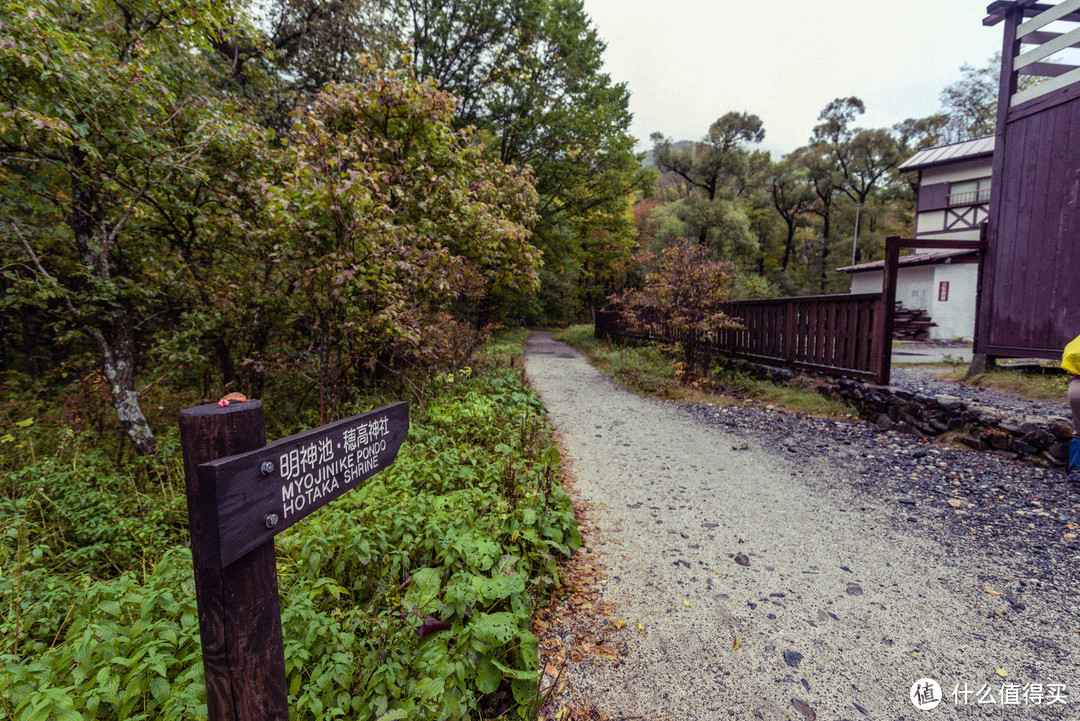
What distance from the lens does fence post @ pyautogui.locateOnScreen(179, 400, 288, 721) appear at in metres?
1.25

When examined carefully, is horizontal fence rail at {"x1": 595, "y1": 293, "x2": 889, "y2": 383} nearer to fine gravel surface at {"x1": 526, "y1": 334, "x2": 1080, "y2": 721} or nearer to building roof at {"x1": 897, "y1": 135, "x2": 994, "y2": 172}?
fine gravel surface at {"x1": 526, "y1": 334, "x2": 1080, "y2": 721}

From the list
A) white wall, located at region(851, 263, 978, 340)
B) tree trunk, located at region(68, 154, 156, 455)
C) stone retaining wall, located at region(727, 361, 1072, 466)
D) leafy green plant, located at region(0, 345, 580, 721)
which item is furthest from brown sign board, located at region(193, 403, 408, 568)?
white wall, located at region(851, 263, 978, 340)

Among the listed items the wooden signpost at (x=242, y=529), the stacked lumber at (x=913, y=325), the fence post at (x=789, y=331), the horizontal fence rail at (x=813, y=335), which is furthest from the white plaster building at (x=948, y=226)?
the wooden signpost at (x=242, y=529)

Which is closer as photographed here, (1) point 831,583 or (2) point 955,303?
(1) point 831,583

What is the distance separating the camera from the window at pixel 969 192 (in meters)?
18.2

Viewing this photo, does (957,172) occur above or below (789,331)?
above

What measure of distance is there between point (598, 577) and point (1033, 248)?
823 centimetres

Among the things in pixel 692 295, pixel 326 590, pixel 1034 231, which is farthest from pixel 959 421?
pixel 326 590

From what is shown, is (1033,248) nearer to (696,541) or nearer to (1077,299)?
(1077,299)

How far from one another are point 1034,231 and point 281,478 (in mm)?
9783

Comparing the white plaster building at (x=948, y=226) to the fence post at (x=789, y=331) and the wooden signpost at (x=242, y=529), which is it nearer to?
the fence post at (x=789, y=331)

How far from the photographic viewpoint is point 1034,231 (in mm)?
6348
